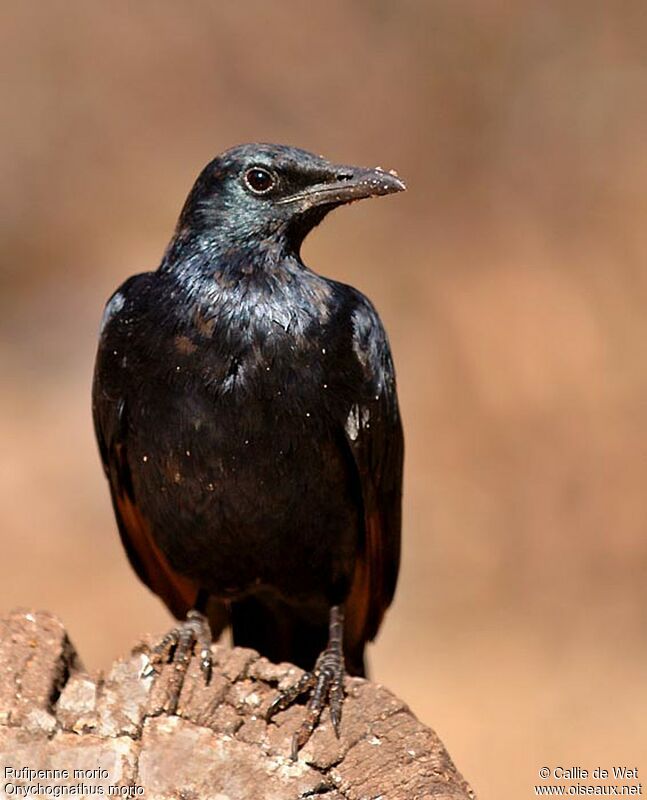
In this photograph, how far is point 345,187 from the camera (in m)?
5.14

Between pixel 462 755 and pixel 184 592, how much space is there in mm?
3176

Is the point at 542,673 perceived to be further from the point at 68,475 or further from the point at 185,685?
the point at 185,685

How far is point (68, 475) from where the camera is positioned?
10102 mm

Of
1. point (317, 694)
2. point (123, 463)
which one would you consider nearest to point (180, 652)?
point (317, 694)

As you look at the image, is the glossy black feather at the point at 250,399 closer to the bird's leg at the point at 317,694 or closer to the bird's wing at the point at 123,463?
the bird's wing at the point at 123,463

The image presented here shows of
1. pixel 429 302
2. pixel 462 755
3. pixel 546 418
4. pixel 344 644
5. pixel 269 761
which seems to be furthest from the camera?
pixel 429 302

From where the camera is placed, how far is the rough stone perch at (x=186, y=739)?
4.11 meters

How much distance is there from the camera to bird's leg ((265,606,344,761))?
4.39 metres

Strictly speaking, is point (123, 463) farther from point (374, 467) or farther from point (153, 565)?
point (374, 467)

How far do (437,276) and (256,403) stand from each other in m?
5.60

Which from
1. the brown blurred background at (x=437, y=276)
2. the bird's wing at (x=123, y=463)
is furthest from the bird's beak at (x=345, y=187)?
the brown blurred background at (x=437, y=276)

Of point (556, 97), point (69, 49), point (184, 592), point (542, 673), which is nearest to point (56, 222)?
point (69, 49)

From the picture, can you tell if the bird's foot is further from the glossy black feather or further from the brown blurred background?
the brown blurred background

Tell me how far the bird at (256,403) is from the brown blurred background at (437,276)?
3.54 m
